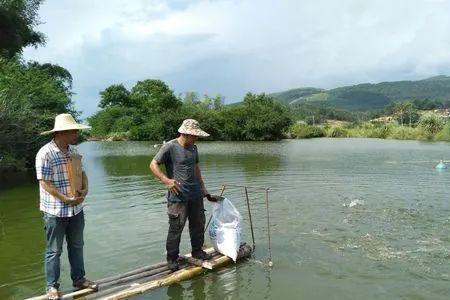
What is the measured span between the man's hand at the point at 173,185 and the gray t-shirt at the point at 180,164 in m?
0.06

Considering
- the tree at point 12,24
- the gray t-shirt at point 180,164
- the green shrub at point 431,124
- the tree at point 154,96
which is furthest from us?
the tree at point 154,96

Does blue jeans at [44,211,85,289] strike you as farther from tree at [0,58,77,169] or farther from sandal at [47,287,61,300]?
tree at [0,58,77,169]

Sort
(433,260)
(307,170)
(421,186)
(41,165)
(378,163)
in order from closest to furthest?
(41,165) < (433,260) < (421,186) < (307,170) < (378,163)

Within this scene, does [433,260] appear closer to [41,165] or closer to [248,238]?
[248,238]

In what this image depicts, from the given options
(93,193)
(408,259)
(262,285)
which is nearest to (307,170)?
(93,193)

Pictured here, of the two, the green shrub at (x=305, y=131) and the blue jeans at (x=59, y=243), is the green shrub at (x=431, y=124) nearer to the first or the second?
the green shrub at (x=305, y=131)

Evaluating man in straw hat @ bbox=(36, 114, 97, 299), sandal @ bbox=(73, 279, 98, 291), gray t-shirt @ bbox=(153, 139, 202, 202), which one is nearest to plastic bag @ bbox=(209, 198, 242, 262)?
gray t-shirt @ bbox=(153, 139, 202, 202)

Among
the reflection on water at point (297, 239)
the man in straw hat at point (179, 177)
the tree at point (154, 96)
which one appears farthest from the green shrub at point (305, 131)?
the man in straw hat at point (179, 177)

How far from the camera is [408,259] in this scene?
8.13 m

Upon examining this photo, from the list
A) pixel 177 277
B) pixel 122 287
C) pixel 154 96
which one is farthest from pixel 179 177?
pixel 154 96

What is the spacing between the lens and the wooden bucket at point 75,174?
5922 mm

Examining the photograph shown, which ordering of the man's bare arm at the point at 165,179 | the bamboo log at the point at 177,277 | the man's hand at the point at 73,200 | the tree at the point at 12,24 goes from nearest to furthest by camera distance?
the man's hand at the point at 73,200 < the bamboo log at the point at 177,277 < the man's bare arm at the point at 165,179 < the tree at the point at 12,24

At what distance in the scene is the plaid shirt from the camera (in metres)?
5.71

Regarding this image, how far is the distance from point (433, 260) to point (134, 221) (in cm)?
669
